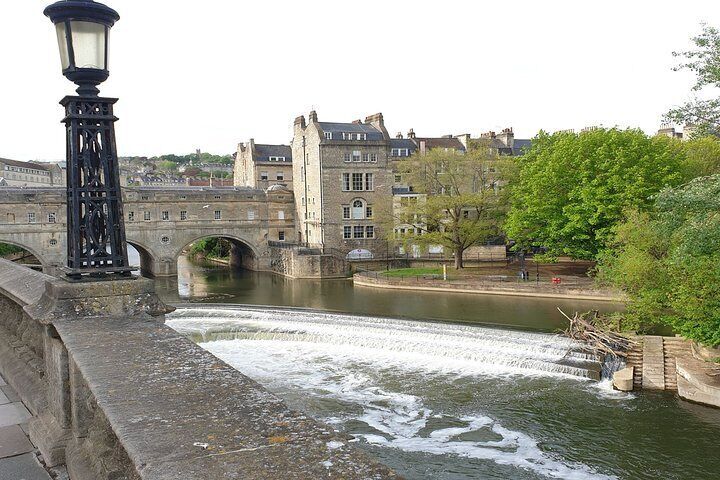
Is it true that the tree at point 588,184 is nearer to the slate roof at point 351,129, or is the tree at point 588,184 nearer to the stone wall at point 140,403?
the slate roof at point 351,129

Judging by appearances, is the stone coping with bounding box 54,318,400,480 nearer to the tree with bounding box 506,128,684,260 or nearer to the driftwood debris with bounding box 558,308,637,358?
the driftwood debris with bounding box 558,308,637,358

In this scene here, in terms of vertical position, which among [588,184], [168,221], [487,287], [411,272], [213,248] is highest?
[588,184]

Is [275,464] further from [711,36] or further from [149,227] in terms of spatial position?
[149,227]

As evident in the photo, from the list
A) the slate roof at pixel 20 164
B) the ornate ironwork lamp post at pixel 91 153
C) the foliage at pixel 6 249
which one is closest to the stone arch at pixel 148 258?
the foliage at pixel 6 249

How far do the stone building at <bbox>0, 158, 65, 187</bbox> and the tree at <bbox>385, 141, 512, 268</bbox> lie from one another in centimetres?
8451

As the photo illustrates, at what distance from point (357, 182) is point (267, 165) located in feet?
65.7

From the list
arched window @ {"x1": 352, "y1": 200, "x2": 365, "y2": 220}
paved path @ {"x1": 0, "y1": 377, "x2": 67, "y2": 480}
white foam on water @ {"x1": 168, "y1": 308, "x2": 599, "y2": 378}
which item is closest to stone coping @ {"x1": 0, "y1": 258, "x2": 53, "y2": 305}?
paved path @ {"x1": 0, "y1": 377, "x2": 67, "y2": 480}

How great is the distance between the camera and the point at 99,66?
21.7 ft

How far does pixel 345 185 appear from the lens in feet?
177

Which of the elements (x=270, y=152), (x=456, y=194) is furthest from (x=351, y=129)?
(x=270, y=152)

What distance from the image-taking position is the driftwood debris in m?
20.9

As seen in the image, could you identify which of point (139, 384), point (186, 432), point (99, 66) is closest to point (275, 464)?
point (186, 432)

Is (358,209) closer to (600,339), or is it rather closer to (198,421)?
(600,339)

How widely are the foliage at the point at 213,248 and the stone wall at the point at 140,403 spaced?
59.6 meters
